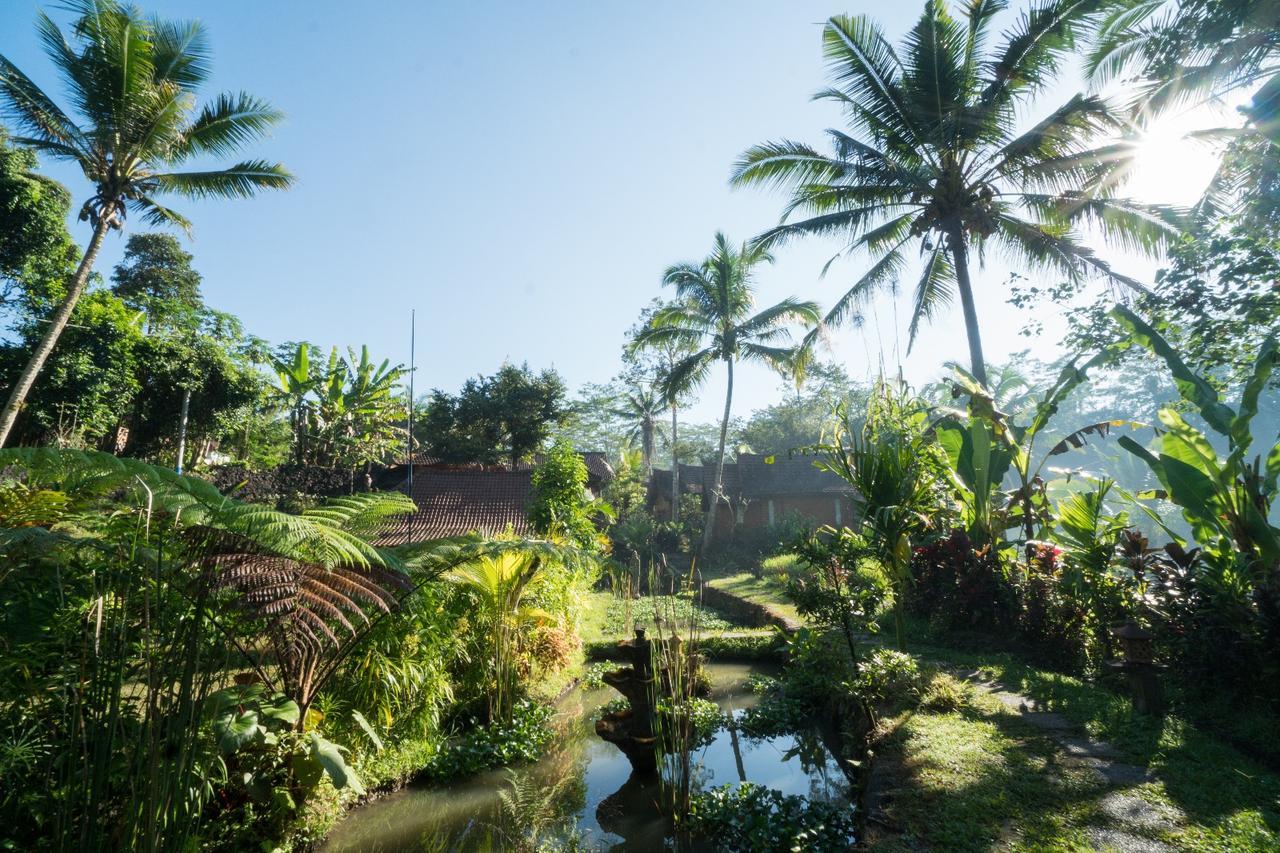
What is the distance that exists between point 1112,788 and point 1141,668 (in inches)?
61.8

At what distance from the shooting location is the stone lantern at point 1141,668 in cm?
469

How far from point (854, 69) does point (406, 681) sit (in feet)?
36.9

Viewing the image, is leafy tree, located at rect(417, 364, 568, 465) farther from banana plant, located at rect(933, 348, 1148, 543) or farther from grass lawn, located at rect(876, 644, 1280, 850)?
grass lawn, located at rect(876, 644, 1280, 850)

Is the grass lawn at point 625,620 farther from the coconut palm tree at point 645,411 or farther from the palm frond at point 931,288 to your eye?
the coconut palm tree at point 645,411

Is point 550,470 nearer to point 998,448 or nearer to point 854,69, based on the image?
point 998,448

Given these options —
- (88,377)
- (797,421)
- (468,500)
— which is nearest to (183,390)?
(88,377)

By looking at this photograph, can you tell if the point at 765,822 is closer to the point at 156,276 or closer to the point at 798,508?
the point at 798,508

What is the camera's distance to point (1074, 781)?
3.75 metres

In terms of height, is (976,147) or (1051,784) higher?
(976,147)

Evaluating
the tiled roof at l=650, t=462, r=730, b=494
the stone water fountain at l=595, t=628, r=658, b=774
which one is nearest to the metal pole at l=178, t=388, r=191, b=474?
the stone water fountain at l=595, t=628, r=658, b=774

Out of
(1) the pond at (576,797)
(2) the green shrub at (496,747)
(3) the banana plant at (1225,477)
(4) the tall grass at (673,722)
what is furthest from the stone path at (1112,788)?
(2) the green shrub at (496,747)

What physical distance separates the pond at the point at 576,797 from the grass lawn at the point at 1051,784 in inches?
35.3

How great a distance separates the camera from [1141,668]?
15.6ft

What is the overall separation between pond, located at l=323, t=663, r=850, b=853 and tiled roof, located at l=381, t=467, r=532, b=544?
9.27 m
